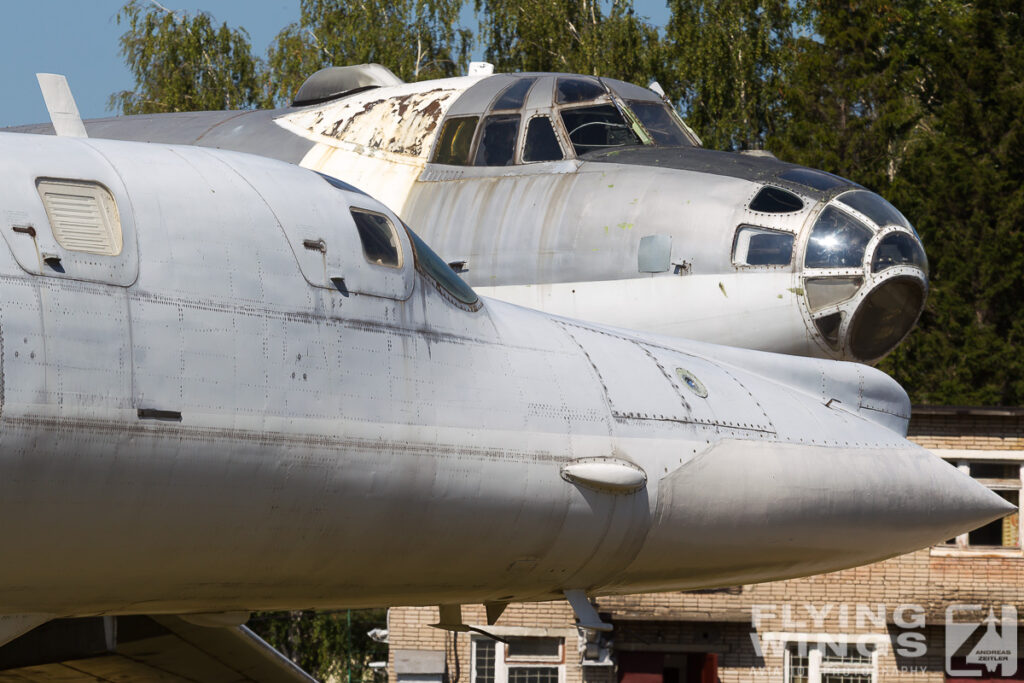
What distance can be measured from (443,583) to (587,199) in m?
7.02

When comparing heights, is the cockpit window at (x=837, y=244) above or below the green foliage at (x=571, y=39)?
below

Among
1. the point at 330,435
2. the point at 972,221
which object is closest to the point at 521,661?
the point at 972,221

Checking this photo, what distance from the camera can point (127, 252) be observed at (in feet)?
17.3

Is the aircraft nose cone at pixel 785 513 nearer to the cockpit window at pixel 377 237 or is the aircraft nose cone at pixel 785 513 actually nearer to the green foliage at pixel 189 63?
the cockpit window at pixel 377 237

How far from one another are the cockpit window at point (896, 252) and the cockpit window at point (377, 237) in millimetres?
6826

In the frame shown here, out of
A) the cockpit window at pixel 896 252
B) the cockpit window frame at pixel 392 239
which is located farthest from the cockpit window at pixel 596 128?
the cockpit window frame at pixel 392 239

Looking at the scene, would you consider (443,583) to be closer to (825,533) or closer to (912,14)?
(825,533)

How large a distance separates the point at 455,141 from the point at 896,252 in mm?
4474

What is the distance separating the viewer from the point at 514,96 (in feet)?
47.1

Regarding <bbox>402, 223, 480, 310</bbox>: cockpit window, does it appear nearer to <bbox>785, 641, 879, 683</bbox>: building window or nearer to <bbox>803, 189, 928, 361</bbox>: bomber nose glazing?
<bbox>803, 189, 928, 361</bbox>: bomber nose glazing

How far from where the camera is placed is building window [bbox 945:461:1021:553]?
77.2ft

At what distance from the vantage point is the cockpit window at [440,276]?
6574 millimetres

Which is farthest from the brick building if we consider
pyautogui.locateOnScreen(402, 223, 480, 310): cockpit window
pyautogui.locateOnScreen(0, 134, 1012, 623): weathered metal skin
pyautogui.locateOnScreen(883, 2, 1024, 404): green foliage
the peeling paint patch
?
pyautogui.locateOnScreen(402, 223, 480, 310): cockpit window

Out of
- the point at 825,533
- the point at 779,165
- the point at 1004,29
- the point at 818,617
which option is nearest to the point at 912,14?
the point at 1004,29
